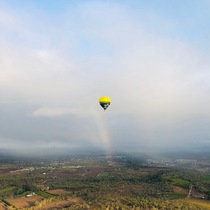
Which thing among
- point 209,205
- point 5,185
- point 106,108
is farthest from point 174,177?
point 5,185

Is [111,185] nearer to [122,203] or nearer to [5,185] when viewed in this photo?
[122,203]

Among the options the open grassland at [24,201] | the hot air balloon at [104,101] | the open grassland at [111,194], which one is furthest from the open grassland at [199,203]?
the open grassland at [24,201]

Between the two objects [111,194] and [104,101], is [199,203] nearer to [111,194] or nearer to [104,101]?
[111,194]

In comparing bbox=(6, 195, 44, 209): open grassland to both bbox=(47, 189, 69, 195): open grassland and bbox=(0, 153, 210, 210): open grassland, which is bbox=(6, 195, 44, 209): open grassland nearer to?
bbox=(0, 153, 210, 210): open grassland

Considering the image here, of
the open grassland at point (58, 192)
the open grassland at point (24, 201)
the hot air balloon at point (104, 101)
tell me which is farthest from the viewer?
the open grassland at point (58, 192)

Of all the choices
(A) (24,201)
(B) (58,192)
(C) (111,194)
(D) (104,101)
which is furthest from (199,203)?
(A) (24,201)

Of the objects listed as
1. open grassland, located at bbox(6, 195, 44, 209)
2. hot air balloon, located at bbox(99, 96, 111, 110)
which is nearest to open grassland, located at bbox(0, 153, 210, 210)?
open grassland, located at bbox(6, 195, 44, 209)

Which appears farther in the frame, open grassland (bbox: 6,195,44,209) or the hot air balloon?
open grassland (bbox: 6,195,44,209)

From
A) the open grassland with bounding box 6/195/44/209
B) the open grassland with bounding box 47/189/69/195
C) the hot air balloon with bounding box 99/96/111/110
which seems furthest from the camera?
the open grassland with bounding box 47/189/69/195

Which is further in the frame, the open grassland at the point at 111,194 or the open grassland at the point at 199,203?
the open grassland at the point at 199,203

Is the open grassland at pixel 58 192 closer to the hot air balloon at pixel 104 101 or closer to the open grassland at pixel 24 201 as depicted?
the open grassland at pixel 24 201

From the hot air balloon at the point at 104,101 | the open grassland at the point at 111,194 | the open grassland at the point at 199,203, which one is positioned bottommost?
the open grassland at the point at 199,203
